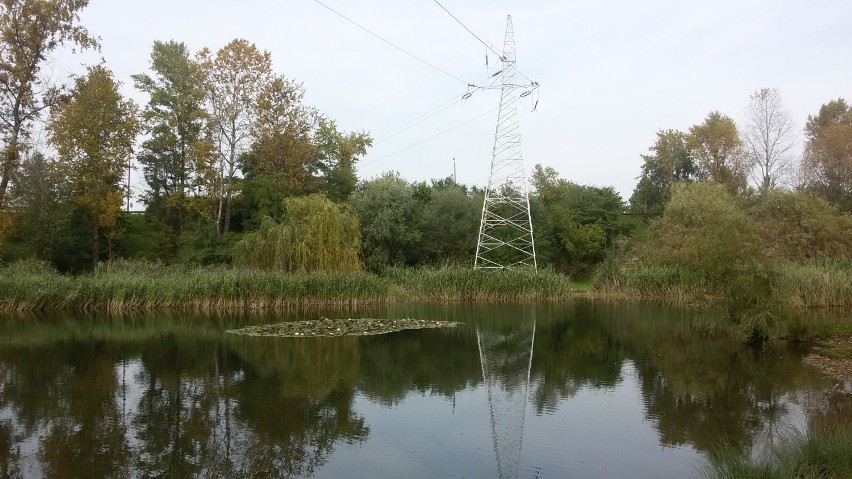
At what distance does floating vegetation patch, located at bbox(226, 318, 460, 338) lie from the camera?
62.1ft

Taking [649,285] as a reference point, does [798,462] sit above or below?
below

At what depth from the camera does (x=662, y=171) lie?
56594 mm

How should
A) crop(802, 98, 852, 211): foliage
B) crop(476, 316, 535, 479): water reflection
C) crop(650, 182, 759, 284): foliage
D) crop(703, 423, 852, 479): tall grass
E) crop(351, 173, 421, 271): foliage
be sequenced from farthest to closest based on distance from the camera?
crop(802, 98, 852, 211): foliage → crop(351, 173, 421, 271): foliage → crop(650, 182, 759, 284): foliage → crop(476, 316, 535, 479): water reflection → crop(703, 423, 852, 479): tall grass

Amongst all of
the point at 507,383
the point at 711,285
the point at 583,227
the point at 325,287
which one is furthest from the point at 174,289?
the point at 583,227

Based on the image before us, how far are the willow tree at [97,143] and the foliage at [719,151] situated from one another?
44.0 meters

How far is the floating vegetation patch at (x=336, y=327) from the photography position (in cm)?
1894

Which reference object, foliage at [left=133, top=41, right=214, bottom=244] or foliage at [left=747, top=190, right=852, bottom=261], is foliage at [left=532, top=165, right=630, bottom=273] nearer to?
foliage at [left=747, top=190, right=852, bottom=261]

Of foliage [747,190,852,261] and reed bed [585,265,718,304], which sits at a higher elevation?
foliage [747,190,852,261]

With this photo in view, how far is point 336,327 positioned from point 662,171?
4467 centimetres

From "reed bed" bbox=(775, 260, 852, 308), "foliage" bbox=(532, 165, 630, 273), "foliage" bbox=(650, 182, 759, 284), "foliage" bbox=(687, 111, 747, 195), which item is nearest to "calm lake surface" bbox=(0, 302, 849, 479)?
"reed bed" bbox=(775, 260, 852, 308)

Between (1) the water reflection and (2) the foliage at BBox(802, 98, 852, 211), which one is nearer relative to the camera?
(1) the water reflection

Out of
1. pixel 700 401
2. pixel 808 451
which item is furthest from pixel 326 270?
pixel 808 451

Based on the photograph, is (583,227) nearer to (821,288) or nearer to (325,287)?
(821,288)

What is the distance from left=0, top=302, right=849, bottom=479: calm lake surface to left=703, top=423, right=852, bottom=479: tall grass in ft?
3.41
